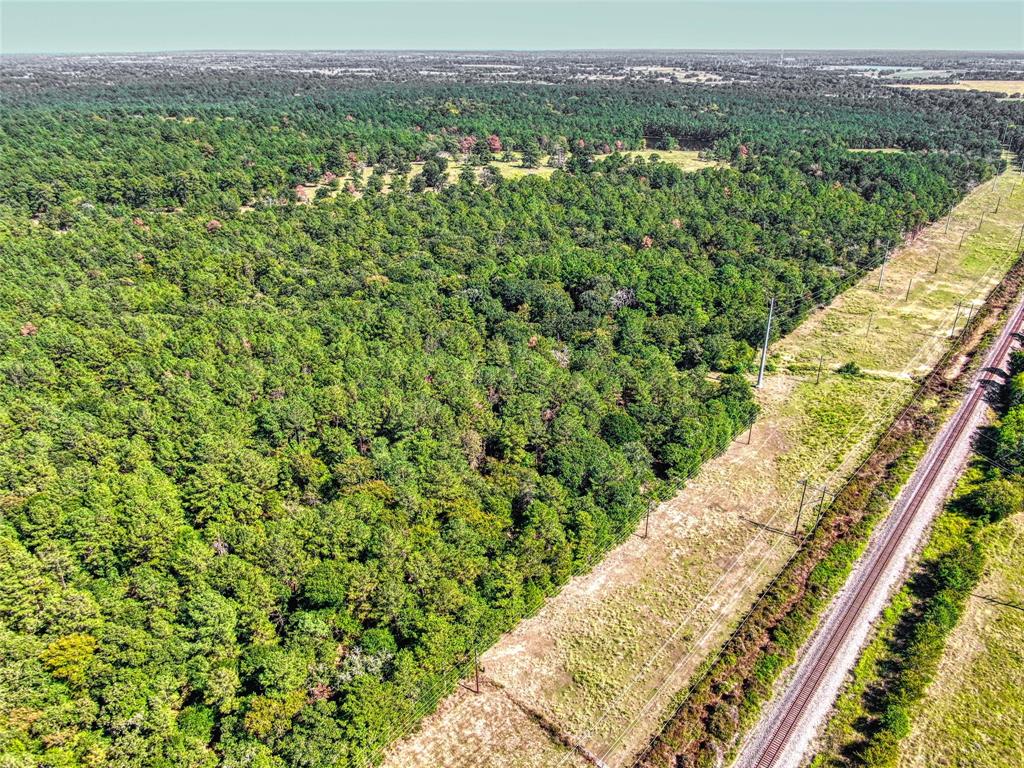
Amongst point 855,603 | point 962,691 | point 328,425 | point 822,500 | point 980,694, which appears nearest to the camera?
point 980,694

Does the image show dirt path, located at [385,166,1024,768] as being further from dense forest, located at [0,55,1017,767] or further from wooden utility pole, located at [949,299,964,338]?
wooden utility pole, located at [949,299,964,338]

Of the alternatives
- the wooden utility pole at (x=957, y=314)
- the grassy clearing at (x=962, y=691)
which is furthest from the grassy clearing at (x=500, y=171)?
the grassy clearing at (x=962, y=691)

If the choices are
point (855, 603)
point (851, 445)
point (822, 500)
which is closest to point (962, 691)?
point (855, 603)

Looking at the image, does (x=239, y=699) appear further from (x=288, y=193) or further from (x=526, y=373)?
(x=288, y=193)

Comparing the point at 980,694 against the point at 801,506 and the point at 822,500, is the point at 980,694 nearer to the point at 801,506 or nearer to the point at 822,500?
the point at 801,506

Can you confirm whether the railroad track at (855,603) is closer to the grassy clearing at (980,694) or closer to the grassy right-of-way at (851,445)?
the grassy right-of-way at (851,445)

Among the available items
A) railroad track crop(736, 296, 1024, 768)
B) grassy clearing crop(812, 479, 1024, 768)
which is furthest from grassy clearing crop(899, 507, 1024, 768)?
railroad track crop(736, 296, 1024, 768)

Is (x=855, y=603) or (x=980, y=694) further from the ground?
(x=855, y=603)

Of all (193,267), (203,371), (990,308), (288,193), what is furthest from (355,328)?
(990,308)
